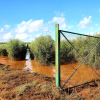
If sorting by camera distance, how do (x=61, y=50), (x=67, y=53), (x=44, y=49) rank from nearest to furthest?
1. (x=67, y=53)
2. (x=61, y=50)
3. (x=44, y=49)

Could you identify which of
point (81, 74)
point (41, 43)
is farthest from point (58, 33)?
point (41, 43)

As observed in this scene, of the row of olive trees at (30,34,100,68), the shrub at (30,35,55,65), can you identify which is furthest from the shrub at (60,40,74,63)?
the shrub at (30,35,55,65)

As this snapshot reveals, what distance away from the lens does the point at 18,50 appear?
12008mm

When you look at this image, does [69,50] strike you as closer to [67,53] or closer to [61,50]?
[67,53]

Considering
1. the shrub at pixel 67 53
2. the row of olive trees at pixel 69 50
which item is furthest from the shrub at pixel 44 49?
the shrub at pixel 67 53

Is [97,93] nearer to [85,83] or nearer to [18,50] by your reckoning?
[85,83]

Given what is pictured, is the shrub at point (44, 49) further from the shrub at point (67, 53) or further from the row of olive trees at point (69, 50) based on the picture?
the shrub at point (67, 53)

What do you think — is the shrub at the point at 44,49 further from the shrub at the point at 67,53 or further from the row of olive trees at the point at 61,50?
the shrub at the point at 67,53

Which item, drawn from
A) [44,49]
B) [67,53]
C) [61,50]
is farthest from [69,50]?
[44,49]

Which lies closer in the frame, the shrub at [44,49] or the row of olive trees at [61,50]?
the row of olive trees at [61,50]

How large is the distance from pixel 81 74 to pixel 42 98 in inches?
83.4

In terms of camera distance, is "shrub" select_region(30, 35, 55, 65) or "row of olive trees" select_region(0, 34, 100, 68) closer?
"row of olive trees" select_region(0, 34, 100, 68)

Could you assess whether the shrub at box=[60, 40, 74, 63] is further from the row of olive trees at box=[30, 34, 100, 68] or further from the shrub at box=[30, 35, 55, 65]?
the shrub at box=[30, 35, 55, 65]

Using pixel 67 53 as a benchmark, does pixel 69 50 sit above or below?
above
